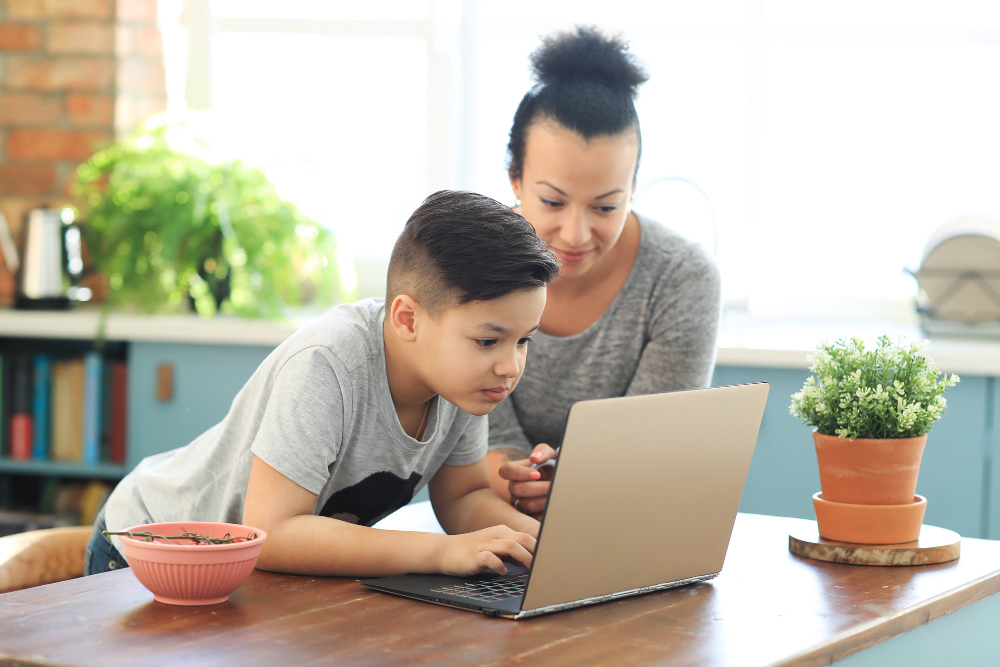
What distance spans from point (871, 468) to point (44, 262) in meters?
2.34

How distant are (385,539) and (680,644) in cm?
34

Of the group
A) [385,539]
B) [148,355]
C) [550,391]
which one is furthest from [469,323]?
[148,355]

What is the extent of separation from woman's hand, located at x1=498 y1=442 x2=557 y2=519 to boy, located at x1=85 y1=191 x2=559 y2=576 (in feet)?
0.12

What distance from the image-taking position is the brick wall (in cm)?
302

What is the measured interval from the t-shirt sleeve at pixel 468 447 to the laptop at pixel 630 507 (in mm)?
298

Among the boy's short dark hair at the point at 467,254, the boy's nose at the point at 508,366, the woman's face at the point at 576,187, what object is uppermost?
the woman's face at the point at 576,187

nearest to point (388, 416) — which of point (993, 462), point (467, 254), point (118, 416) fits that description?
point (467, 254)

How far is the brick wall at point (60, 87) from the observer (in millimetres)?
3016

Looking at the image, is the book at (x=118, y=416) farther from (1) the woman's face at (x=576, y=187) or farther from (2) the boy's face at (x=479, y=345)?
(2) the boy's face at (x=479, y=345)

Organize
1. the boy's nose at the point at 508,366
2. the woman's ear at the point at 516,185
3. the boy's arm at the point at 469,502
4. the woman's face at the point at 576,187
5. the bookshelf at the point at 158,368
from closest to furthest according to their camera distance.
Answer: the boy's nose at the point at 508,366 → the boy's arm at the point at 469,502 → the woman's face at the point at 576,187 → the woman's ear at the point at 516,185 → the bookshelf at the point at 158,368

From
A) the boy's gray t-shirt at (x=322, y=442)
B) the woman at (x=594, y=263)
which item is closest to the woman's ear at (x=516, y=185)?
the woman at (x=594, y=263)

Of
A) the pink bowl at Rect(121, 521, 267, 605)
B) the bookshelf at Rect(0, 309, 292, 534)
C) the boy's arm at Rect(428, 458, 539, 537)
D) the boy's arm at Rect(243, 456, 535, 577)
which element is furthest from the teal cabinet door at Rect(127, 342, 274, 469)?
the pink bowl at Rect(121, 521, 267, 605)

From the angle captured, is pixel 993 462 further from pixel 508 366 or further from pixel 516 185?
pixel 508 366

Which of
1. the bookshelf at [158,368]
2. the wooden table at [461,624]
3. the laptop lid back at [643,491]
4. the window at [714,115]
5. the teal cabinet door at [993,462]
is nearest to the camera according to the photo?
the wooden table at [461,624]
